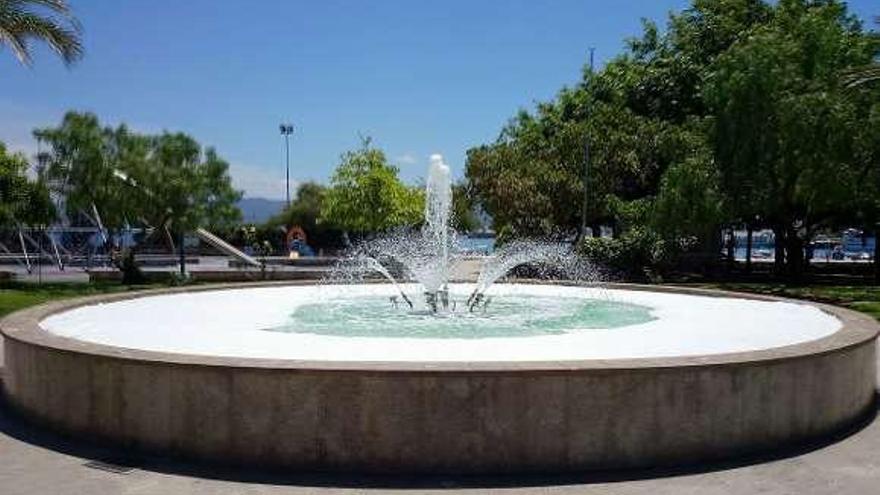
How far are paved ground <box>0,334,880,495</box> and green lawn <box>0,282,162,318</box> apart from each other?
13.1 meters

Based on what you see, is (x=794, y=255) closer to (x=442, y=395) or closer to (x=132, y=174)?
(x=132, y=174)

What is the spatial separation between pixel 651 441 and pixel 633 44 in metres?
36.2

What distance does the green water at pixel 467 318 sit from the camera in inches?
393

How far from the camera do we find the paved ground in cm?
624

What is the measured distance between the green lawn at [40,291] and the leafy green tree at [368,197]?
1521cm

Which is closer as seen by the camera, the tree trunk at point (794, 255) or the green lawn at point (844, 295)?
the green lawn at point (844, 295)

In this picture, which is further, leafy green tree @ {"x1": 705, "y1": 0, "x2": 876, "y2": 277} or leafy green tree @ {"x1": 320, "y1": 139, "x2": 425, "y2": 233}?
leafy green tree @ {"x1": 320, "y1": 139, "x2": 425, "y2": 233}

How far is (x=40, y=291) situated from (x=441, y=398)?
20500 millimetres

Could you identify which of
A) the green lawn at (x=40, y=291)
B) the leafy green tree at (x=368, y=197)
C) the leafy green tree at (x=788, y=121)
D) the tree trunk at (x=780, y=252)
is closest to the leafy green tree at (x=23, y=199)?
the green lawn at (x=40, y=291)

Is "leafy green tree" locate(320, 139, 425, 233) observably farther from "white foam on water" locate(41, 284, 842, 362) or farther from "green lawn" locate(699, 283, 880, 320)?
"white foam on water" locate(41, 284, 842, 362)

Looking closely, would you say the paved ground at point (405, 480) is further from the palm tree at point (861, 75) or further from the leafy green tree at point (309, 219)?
the leafy green tree at point (309, 219)

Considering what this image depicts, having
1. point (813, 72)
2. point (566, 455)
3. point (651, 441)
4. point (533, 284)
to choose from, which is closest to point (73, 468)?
point (566, 455)

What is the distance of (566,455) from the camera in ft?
21.8

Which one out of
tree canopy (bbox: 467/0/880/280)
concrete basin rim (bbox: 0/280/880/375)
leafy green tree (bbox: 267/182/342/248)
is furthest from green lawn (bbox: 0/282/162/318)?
leafy green tree (bbox: 267/182/342/248)
